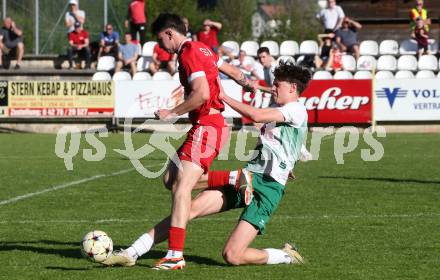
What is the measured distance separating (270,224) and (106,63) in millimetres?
20153

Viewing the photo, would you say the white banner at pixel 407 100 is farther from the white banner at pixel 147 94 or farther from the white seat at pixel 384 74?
the white banner at pixel 147 94

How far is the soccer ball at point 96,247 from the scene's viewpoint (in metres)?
7.77

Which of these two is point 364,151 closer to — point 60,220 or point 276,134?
point 60,220

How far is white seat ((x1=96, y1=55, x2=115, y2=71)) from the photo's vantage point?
29.9 m

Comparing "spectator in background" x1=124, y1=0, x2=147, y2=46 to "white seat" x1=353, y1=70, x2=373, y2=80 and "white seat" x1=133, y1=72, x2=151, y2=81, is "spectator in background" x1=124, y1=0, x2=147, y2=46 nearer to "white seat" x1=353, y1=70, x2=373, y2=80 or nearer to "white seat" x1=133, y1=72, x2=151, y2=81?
"white seat" x1=133, y1=72, x2=151, y2=81

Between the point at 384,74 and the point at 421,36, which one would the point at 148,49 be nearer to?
the point at 384,74

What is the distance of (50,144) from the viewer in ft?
77.5

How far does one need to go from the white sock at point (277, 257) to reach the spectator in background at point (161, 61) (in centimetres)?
2131

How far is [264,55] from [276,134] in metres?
10.2

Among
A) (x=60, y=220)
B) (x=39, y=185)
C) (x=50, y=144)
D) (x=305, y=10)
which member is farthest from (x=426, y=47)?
(x=305, y=10)

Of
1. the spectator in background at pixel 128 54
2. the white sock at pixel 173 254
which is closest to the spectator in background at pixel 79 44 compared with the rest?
the spectator in background at pixel 128 54

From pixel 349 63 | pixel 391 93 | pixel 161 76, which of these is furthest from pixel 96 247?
pixel 349 63

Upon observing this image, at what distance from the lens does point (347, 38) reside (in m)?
30.4

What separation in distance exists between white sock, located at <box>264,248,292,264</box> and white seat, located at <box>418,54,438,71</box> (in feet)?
75.8
